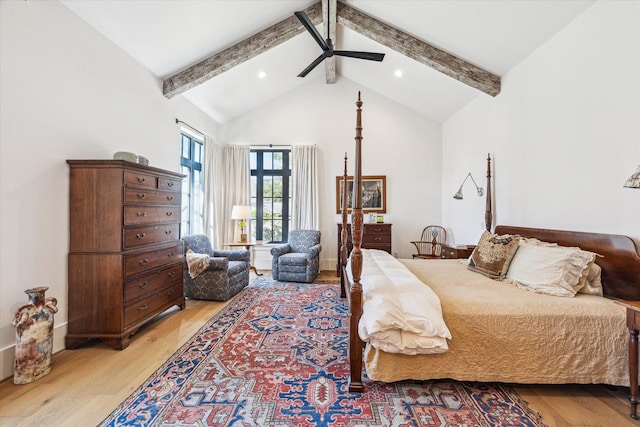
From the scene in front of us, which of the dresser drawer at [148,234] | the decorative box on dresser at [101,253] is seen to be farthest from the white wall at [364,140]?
the decorative box on dresser at [101,253]

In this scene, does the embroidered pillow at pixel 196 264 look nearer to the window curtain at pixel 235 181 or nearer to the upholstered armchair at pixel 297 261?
the upholstered armchair at pixel 297 261

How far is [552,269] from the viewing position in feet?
7.42

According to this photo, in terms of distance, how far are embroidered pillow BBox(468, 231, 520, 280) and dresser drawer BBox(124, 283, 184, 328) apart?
3413 mm

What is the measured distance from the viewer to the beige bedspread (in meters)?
1.83

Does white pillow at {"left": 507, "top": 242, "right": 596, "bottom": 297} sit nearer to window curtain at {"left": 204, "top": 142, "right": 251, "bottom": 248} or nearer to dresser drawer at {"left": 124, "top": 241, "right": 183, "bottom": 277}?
dresser drawer at {"left": 124, "top": 241, "right": 183, "bottom": 277}

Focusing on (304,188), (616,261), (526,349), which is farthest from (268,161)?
(616,261)

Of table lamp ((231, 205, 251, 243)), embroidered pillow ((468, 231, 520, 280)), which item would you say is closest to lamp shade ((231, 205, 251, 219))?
table lamp ((231, 205, 251, 243))

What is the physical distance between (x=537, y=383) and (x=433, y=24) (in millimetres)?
3797

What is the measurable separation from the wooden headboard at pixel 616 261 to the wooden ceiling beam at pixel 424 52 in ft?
7.74

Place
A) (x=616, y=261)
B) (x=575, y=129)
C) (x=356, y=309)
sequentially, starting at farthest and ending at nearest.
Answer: (x=575, y=129)
(x=616, y=261)
(x=356, y=309)

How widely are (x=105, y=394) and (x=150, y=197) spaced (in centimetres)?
172

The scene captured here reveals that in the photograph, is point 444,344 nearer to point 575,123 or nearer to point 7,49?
point 575,123

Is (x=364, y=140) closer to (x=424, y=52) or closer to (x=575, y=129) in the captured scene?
(x=424, y=52)

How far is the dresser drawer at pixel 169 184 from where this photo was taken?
3008 mm
